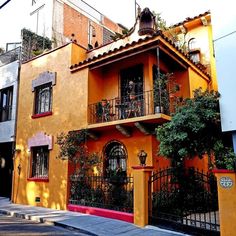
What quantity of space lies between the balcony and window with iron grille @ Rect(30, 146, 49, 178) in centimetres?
322

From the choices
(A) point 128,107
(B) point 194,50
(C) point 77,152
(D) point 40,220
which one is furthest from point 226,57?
(B) point 194,50

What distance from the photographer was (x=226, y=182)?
6.41 metres

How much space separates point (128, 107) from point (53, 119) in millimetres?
3730

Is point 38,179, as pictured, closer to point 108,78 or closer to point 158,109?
point 108,78

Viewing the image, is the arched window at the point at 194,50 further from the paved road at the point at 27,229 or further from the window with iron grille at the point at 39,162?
the paved road at the point at 27,229

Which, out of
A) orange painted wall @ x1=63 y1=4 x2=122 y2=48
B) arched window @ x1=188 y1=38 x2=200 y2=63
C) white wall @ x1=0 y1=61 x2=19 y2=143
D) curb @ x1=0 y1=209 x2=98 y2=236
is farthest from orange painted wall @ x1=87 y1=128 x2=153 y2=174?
orange painted wall @ x1=63 y1=4 x2=122 y2=48

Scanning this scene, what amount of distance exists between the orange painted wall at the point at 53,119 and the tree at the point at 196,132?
464 cm

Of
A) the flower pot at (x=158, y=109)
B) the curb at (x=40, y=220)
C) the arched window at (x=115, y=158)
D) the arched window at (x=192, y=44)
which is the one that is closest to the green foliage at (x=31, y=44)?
the arched window at (x=115, y=158)

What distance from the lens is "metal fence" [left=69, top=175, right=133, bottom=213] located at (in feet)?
31.5

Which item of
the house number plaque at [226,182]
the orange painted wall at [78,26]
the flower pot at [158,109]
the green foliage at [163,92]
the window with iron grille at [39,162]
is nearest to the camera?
the house number plaque at [226,182]

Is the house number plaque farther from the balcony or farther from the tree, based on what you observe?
the balcony

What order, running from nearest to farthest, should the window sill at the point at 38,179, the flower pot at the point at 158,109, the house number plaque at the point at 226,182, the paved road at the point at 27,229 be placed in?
1. the house number plaque at the point at 226,182
2. the paved road at the point at 27,229
3. the flower pot at the point at 158,109
4. the window sill at the point at 38,179

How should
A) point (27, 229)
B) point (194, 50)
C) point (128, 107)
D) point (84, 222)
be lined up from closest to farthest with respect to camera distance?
point (27, 229)
point (84, 222)
point (128, 107)
point (194, 50)

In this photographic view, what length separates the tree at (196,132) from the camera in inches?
280
